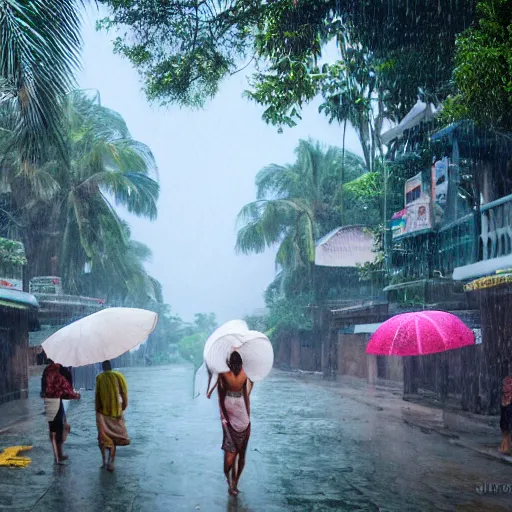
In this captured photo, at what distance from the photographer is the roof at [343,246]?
3048cm

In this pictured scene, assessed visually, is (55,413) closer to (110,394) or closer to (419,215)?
(110,394)

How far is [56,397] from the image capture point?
9125mm

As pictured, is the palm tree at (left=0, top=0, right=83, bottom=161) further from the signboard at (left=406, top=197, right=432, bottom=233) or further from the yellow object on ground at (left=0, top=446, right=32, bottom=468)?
the signboard at (left=406, top=197, right=432, bottom=233)

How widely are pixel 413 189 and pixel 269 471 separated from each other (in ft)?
35.3

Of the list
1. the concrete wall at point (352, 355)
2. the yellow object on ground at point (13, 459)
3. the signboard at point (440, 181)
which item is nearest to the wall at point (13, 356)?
the yellow object on ground at point (13, 459)

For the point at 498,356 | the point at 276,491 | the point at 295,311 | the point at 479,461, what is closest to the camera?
the point at 276,491

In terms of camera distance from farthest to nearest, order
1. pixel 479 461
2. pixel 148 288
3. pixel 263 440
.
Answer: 1. pixel 148 288
2. pixel 263 440
3. pixel 479 461

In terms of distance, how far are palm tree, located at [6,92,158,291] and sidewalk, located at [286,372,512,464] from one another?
1256 cm

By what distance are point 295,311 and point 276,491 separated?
97.6ft

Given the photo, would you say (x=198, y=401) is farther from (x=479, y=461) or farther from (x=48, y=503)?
(x=48, y=503)

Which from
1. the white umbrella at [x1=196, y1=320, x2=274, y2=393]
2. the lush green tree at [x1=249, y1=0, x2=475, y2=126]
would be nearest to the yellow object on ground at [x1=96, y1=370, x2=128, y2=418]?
the white umbrella at [x1=196, y1=320, x2=274, y2=393]

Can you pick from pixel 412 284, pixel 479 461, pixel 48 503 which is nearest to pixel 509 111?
pixel 479 461

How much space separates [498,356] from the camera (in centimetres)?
1400

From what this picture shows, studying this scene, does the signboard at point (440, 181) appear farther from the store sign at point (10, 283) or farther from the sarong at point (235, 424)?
the store sign at point (10, 283)
